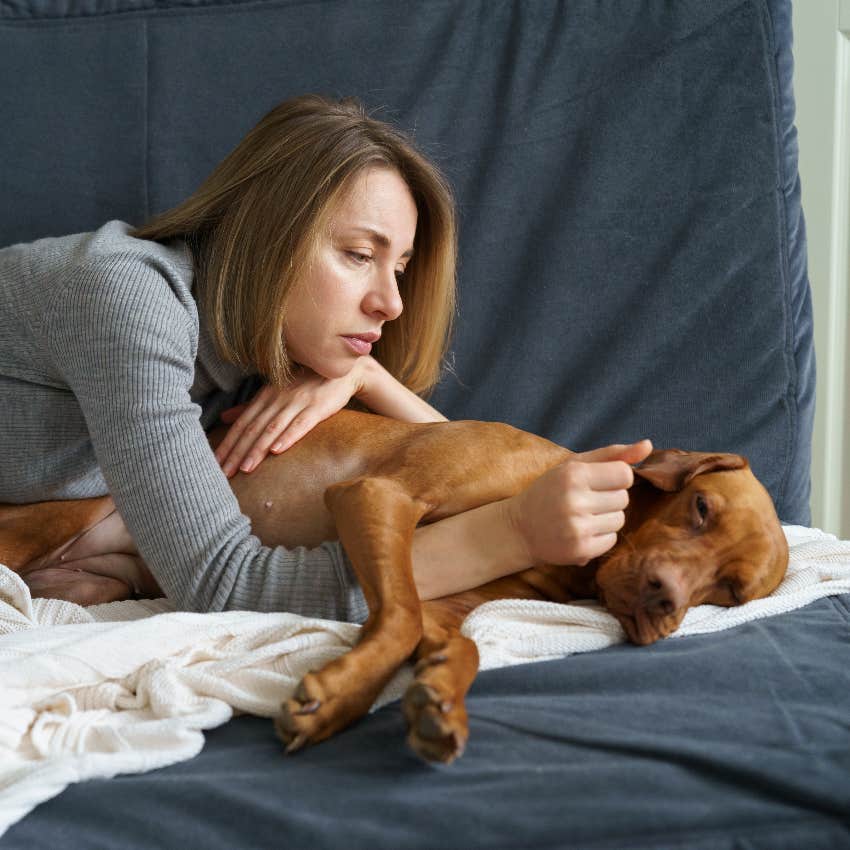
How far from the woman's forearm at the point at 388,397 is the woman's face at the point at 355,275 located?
25 centimetres

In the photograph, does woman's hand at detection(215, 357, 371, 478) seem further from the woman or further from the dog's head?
the dog's head

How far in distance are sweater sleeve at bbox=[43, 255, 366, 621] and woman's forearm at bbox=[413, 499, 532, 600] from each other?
0.13 meters

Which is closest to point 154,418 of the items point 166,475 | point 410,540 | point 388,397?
point 166,475

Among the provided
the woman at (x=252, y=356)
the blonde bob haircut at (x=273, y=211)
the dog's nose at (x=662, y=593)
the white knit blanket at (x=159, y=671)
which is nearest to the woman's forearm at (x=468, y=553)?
the woman at (x=252, y=356)

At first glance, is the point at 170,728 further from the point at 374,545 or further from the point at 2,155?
the point at 2,155

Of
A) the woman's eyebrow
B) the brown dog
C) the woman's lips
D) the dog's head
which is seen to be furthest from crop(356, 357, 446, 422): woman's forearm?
the dog's head

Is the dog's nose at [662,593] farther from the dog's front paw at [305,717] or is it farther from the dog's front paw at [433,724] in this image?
the dog's front paw at [305,717]

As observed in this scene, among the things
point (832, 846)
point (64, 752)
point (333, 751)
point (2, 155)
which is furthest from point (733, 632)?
point (2, 155)

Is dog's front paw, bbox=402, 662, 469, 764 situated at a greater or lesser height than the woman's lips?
lesser

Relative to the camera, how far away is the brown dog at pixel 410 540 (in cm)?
131

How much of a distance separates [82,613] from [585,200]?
153 centimetres

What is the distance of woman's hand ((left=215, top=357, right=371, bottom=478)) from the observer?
206 cm

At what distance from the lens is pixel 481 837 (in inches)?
44.7

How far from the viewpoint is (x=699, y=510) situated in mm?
1766
